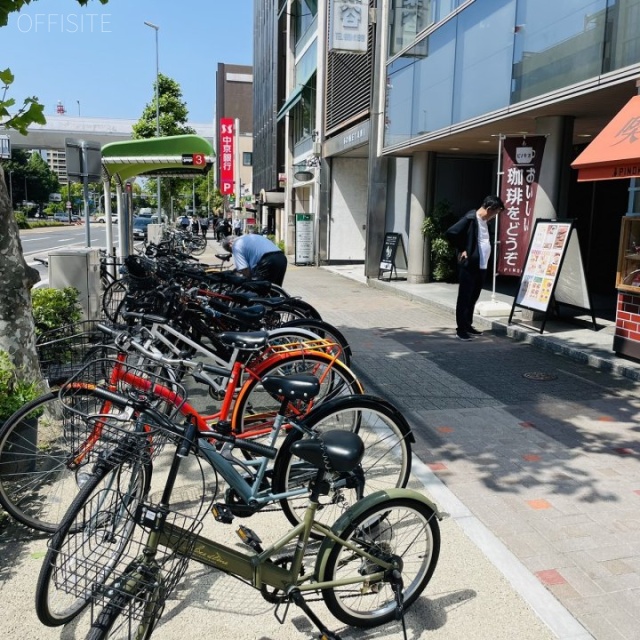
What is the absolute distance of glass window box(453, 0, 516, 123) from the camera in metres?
9.59

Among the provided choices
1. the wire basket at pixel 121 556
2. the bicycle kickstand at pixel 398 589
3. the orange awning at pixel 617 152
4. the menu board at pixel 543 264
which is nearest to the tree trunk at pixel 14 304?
the wire basket at pixel 121 556

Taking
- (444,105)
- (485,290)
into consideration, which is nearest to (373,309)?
(485,290)

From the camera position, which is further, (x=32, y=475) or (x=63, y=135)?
(x=63, y=135)

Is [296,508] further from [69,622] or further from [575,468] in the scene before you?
[575,468]

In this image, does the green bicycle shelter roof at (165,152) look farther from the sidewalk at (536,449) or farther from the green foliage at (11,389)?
the green foliage at (11,389)

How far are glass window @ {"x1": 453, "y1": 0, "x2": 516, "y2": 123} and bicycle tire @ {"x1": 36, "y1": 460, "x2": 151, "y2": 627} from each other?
8790 millimetres

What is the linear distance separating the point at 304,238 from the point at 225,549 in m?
20.5

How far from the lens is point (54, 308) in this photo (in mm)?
6395

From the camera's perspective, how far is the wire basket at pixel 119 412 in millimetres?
2295

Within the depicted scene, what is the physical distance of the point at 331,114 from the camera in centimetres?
2145

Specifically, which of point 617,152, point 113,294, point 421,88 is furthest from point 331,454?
point 421,88

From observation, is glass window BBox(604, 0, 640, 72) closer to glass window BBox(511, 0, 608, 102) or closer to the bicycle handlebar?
glass window BBox(511, 0, 608, 102)

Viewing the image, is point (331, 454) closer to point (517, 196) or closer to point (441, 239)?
point (517, 196)

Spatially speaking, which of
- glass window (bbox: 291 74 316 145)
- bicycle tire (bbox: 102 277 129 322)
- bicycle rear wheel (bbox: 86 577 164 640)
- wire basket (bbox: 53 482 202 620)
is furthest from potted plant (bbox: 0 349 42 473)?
glass window (bbox: 291 74 316 145)
